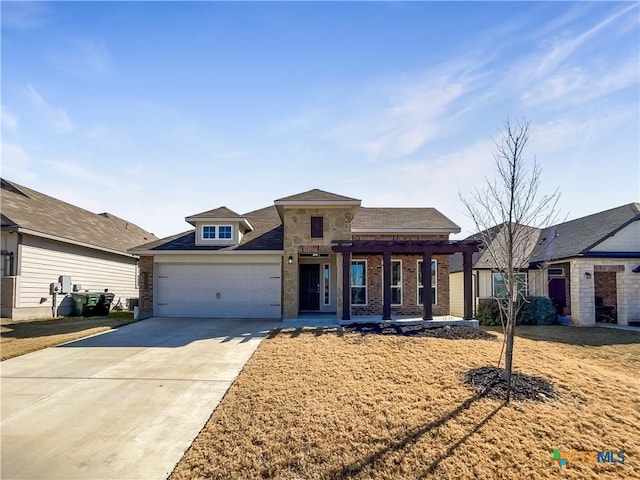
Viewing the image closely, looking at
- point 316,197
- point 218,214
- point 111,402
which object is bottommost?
point 111,402

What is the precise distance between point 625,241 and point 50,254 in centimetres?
2373

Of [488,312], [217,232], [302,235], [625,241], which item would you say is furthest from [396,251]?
[625,241]

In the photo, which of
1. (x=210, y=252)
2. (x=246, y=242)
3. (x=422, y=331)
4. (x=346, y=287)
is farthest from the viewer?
(x=246, y=242)

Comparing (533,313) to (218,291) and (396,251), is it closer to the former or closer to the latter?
(396,251)

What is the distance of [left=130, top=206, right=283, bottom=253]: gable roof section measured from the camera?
1480cm

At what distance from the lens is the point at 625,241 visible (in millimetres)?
15703

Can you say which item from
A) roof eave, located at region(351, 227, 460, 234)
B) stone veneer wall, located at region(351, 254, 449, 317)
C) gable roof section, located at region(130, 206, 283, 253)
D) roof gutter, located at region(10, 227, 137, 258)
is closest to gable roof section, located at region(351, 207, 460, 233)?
roof eave, located at region(351, 227, 460, 234)

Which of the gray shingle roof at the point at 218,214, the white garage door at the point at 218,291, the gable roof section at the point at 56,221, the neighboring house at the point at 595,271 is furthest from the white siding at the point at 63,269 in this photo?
the neighboring house at the point at 595,271

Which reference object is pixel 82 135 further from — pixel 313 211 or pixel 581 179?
pixel 581 179

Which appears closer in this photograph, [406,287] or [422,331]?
[422,331]

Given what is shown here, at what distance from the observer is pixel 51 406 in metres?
5.79

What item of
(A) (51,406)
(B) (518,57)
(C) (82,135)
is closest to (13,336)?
(C) (82,135)

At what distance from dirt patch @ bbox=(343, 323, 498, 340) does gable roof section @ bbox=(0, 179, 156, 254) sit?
12440mm

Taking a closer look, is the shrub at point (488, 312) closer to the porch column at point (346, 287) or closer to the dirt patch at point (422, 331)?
the dirt patch at point (422, 331)
